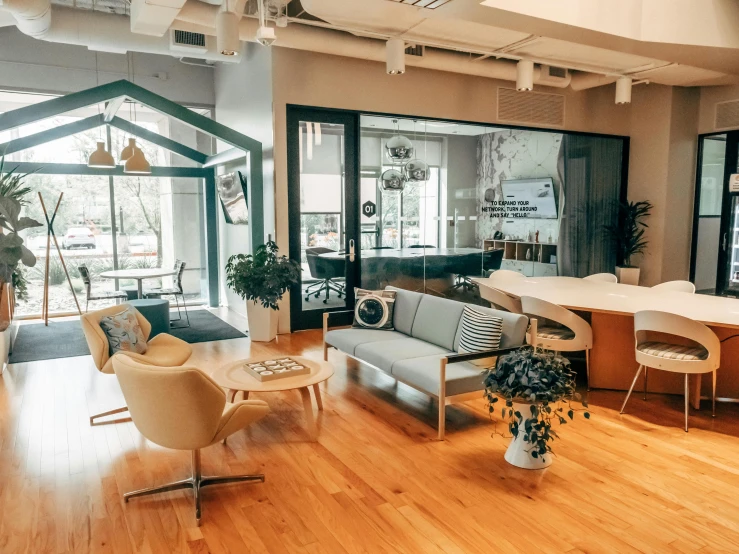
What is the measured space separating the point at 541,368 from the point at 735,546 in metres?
1.27

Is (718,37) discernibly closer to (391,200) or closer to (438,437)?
(391,200)

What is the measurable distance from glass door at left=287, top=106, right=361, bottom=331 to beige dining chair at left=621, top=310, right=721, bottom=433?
4.03 meters

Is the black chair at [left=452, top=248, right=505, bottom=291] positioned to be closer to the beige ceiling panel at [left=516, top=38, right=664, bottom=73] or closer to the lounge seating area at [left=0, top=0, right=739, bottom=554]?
the lounge seating area at [left=0, top=0, right=739, bottom=554]

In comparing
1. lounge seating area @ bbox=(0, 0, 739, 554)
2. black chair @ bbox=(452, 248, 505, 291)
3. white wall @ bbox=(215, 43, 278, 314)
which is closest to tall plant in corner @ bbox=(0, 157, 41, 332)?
lounge seating area @ bbox=(0, 0, 739, 554)

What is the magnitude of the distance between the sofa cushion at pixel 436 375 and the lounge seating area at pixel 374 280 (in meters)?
0.03

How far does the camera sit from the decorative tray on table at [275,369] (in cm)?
391

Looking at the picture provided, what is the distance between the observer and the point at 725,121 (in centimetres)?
854

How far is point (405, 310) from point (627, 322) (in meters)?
2.00

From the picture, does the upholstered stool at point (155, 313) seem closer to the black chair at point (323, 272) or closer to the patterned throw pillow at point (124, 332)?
the black chair at point (323, 272)

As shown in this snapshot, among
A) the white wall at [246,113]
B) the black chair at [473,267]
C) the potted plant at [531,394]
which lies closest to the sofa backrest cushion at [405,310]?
the potted plant at [531,394]

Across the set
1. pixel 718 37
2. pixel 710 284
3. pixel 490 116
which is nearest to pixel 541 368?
pixel 718 37

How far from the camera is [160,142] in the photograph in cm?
849

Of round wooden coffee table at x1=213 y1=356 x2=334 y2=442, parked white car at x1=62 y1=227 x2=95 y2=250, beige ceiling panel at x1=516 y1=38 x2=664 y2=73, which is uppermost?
beige ceiling panel at x1=516 y1=38 x2=664 y2=73

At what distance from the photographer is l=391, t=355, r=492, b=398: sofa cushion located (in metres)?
4.02
